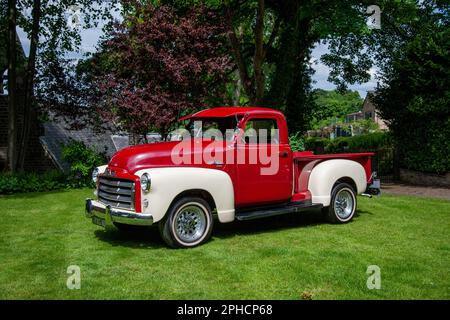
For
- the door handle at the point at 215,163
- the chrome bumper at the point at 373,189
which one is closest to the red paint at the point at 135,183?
the door handle at the point at 215,163

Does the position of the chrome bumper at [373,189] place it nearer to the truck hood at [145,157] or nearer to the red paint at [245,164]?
the red paint at [245,164]

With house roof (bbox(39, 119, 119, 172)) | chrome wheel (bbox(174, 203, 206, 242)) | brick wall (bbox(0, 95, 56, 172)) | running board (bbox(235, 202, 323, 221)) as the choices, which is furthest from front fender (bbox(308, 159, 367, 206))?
brick wall (bbox(0, 95, 56, 172))

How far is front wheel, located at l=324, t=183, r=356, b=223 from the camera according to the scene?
28.8ft

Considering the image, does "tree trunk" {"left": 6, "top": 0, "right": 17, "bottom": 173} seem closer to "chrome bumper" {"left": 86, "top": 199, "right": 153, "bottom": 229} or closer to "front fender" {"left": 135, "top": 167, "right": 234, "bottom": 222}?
"chrome bumper" {"left": 86, "top": 199, "right": 153, "bottom": 229}

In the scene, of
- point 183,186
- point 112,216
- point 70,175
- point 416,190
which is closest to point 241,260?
point 183,186

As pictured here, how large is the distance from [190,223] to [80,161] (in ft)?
32.1

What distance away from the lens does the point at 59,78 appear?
16641 mm

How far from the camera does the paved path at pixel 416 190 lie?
13.0 metres

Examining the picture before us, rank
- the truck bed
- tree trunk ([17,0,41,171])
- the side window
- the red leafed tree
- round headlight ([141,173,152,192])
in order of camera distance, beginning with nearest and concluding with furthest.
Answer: round headlight ([141,173,152,192]) < the side window < the truck bed < the red leafed tree < tree trunk ([17,0,41,171])

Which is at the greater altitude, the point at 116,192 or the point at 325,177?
the point at 325,177

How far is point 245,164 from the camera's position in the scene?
25.0 feet

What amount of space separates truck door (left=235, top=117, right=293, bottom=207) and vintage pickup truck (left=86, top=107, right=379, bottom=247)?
17 millimetres

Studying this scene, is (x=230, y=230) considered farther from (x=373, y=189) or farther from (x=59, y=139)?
(x=59, y=139)

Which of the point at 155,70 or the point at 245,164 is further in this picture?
the point at 155,70
